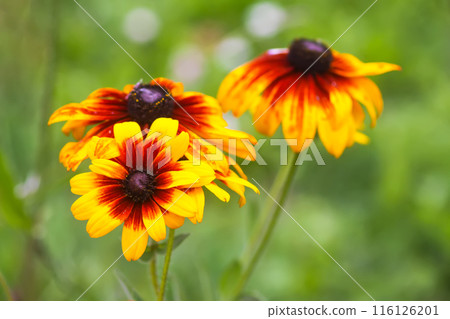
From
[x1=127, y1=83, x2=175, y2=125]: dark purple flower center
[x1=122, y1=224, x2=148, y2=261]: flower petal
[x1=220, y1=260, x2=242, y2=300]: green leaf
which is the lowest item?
[x1=220, y1=260, x2=242, y2=300]: green leaf

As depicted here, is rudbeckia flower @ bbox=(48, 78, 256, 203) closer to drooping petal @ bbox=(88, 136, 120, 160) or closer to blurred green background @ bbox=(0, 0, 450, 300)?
drooping petal @ bbox=(88, 136, 120, 160)

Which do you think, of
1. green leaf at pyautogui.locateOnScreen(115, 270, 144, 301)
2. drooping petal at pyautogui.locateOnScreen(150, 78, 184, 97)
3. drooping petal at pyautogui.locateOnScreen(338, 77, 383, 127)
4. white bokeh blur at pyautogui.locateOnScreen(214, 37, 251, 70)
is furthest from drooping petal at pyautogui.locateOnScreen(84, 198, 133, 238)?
→ white bokeh blur at pyautogui.locateOnScreen(214, 37, 251, 70)

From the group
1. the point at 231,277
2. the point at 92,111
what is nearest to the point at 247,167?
the point at 231,277

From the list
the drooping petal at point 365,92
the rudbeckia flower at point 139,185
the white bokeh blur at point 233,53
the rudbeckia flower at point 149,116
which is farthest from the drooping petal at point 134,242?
the white bokeh blur at point 233,53

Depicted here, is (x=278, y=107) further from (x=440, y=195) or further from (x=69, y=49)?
(x=69, y=49)

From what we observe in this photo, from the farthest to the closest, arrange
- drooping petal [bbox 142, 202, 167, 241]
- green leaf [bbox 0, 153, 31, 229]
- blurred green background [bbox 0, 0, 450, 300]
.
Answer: blurred green background [bbox 0, 0, 450, 300] → green leaf [bbox 0, 153, 31, 229] → drooping petal [bbox 142, 202, 167, 241]

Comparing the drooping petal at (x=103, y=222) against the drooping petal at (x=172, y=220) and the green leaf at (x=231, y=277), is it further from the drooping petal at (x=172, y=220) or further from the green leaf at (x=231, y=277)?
the green leaf at (x=231, y=277)
